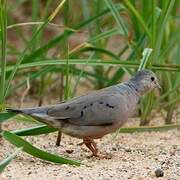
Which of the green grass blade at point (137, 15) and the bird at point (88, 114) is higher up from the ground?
the green grass blade at point (137, 15)

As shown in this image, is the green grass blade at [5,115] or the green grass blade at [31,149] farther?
the green grass blade at [5,115]

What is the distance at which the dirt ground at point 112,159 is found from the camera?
3.74 meters

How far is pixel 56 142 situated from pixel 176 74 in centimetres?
109

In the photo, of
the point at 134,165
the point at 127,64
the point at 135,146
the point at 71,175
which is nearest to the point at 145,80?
the point at 127,64

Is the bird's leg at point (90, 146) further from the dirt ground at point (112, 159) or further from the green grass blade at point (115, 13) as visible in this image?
the green grass blade at point (115, 13)

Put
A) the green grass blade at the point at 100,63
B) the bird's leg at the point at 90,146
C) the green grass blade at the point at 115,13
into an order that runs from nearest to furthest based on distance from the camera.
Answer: the bird's leg at the point at 90,146, the green grass blade at the point at 100,63, the green grass blade at the point at 115,13

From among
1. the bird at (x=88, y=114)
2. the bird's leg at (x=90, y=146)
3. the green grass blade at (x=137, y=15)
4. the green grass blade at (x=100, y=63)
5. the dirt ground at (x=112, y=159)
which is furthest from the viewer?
the green grass blade at (x=137, y=15)

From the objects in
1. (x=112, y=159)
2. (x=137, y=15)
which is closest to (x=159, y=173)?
(x=112, y=159)

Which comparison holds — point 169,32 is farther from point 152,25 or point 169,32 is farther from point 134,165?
point 134,165

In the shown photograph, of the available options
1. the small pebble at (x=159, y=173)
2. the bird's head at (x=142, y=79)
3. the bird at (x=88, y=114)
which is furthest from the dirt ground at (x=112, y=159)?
the bird's head at (x=142, y=79)

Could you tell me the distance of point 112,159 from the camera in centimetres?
422

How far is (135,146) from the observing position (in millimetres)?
4676

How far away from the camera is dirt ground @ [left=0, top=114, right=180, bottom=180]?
12.3 feet

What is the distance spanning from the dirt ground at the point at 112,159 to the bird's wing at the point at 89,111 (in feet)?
0.79
